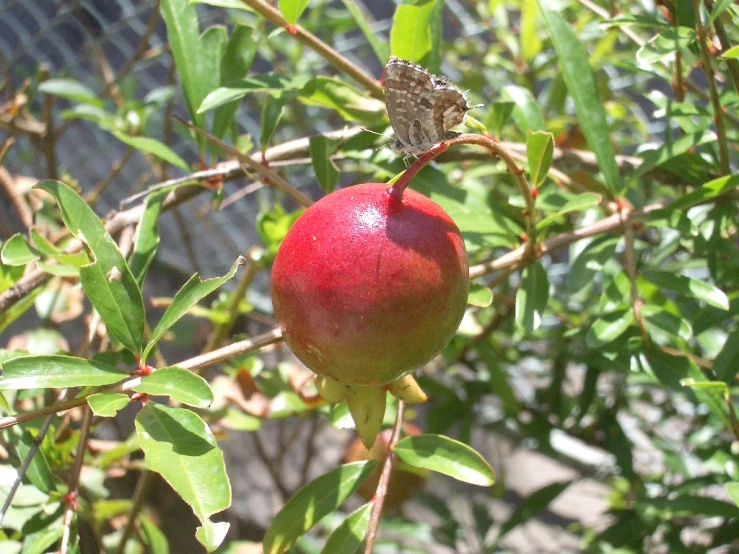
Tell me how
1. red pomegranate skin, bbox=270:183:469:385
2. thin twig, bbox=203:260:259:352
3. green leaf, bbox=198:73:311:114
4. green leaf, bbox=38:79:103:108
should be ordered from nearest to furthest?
red pomegranate skin, bbox=270:183:469:385 → green leaf, bbox=198:73:311:114 → thin twig, bbox=203:260:259:352 → green leaf, bbox=38:79:103:108

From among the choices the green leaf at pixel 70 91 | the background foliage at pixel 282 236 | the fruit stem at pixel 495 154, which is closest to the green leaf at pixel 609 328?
the background foliage at pixel 282 236

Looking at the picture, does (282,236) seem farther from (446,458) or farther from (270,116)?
(446,458)

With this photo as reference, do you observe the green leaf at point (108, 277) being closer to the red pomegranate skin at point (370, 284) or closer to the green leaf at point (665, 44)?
the red pomegranate skin at point (370, 284)

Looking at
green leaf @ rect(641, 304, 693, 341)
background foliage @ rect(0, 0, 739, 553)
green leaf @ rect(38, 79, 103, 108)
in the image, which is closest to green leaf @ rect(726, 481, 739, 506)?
background foliage @ rect(0, 0, 739, 553)

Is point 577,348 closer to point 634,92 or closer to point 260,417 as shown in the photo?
point 260,417

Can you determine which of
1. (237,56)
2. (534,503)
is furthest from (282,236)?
(534,503)

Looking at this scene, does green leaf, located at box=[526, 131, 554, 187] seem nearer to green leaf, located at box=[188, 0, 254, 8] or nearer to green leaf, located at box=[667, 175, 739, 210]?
green leaf, located at box=[667, 175, 739, 210]
